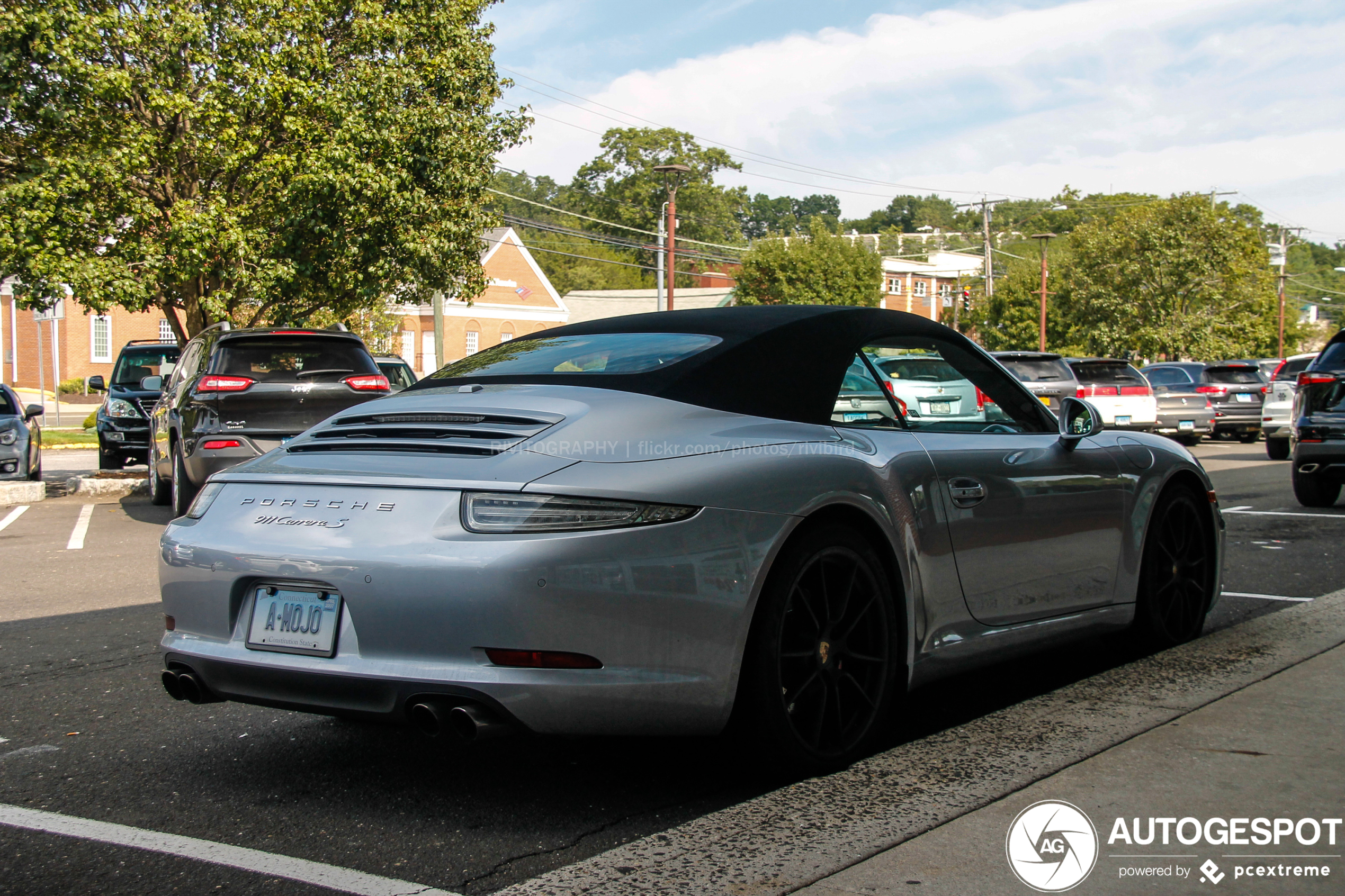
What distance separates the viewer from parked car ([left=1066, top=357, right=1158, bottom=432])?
21.5 meters

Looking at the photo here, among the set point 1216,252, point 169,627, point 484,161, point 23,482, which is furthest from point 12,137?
point 1216,252

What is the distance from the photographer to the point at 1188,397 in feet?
80.2

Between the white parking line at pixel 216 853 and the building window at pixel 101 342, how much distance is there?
52.4 metres

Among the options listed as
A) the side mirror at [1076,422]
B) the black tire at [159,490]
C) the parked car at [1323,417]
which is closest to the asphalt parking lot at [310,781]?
the side mirror at [1076,422]

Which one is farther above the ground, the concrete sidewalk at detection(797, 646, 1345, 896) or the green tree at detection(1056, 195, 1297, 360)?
the green tree at detection(1056, 195, 1297, 360)

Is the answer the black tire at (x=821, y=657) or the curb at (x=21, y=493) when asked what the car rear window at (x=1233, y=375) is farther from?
the black tire at (x=821, y=657)

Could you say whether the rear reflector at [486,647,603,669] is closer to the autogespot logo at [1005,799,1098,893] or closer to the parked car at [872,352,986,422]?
the autogespot logo at [1005,799,1098,893]

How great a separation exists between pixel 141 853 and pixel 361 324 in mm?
35454

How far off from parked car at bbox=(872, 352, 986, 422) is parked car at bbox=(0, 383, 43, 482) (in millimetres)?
13136

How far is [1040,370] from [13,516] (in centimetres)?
1487

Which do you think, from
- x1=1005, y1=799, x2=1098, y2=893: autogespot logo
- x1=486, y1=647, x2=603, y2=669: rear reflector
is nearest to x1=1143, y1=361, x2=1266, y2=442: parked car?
x1=1005, y1=799, x2=1098, y2=893: autogespot logo

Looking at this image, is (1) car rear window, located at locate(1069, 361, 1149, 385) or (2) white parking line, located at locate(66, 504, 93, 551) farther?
(1) car rear window, located at locate(1069, 361, 1149, 385)

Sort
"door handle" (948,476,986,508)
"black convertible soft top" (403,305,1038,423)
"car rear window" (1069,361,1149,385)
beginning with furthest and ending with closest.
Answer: "car rear window" (1069,361,1149,385) → "door handle" (948,476,986,508) → "black convertible soft top" (403,305,1038,423)

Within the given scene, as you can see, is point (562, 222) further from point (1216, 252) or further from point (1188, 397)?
point (1188, 397)
